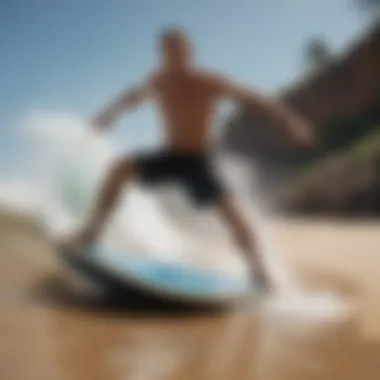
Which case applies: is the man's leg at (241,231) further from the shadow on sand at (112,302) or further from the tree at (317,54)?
the tree at (317,54)

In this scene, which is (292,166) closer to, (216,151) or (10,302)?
(216,151)

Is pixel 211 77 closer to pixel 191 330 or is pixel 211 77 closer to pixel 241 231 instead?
pixel 241 231

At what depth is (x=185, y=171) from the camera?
109cm

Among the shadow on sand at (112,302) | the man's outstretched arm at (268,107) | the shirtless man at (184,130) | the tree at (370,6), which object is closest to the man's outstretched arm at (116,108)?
the shirtless man at (184,130)

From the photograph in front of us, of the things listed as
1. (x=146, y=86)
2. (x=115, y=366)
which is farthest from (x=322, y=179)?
→ (x=115, y=366)

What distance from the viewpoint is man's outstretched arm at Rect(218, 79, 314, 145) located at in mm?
1097

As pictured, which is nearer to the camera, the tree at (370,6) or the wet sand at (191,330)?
the wet sand at (191,330)

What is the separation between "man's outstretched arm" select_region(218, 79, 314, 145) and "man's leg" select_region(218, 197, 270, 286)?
15cm

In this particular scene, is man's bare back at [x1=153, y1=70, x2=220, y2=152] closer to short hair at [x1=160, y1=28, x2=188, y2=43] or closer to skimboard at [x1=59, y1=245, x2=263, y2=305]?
short hair at [x1=160, y1=28, x2=188, y2=43]

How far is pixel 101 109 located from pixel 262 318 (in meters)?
0.43

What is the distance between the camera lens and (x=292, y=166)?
1115 millimetres

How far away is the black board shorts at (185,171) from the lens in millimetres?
1090

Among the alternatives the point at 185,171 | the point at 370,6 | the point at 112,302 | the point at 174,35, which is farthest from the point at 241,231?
the point at 370,6

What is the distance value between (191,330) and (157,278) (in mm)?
97
